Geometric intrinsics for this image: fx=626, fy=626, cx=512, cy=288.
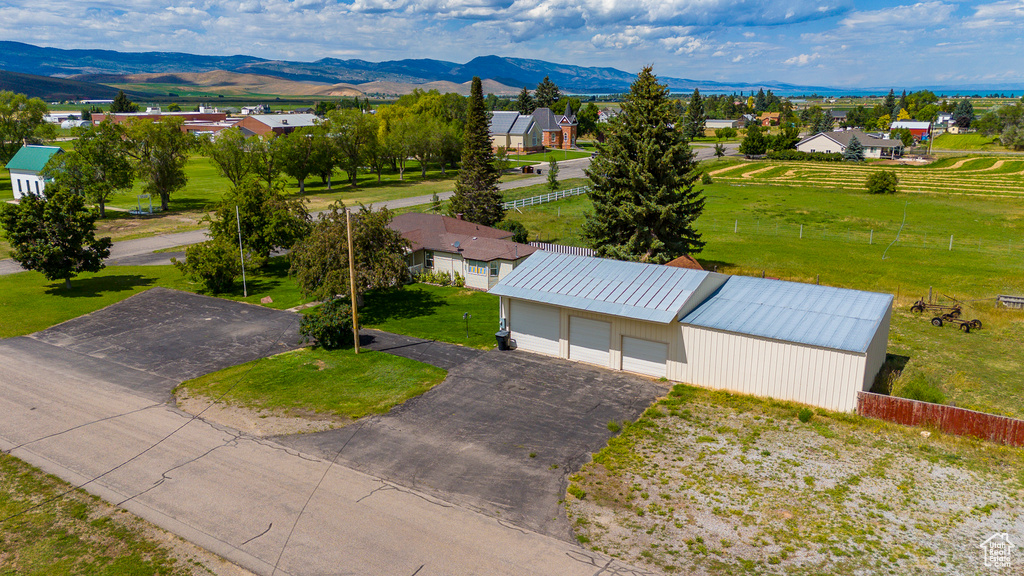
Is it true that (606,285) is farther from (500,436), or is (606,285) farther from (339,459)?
(339,459)

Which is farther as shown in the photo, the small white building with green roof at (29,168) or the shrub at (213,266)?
the small white building with green roof at (29,168)

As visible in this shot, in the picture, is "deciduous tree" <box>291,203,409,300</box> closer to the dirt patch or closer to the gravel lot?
the dirt patch

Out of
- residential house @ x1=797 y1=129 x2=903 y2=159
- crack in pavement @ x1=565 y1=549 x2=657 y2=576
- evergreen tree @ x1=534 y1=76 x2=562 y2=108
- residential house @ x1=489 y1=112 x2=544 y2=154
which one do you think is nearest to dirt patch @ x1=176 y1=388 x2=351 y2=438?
crack in pavement @ x1=565 y1=549 x2=657 y2=576

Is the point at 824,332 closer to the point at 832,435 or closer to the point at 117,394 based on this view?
the point at 832,435

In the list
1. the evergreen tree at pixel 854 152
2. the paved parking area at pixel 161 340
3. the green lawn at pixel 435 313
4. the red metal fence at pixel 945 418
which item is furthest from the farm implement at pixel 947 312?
the evergreen tree at pixel 854 152

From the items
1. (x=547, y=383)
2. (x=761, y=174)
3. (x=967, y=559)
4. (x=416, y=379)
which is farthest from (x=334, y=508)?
(x=761, y=174)

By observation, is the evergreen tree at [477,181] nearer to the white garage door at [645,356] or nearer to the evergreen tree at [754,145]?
the white garage door at [645,356]
